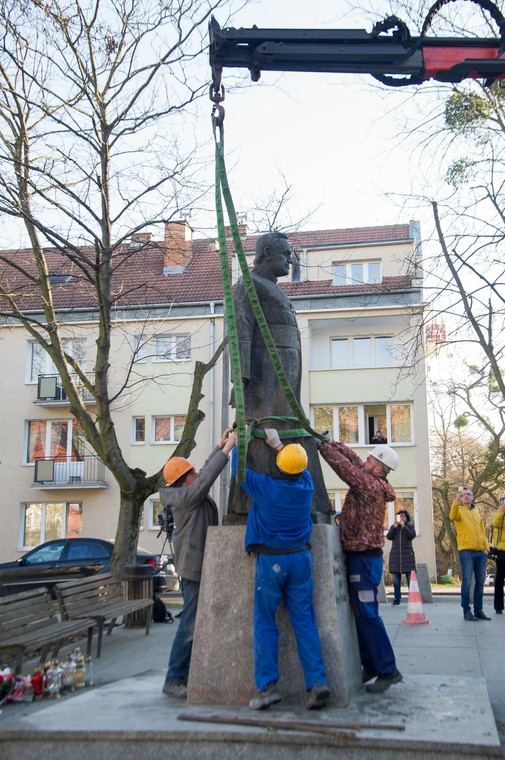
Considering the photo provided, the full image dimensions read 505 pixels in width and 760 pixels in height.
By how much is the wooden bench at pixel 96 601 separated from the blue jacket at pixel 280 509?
510 cm

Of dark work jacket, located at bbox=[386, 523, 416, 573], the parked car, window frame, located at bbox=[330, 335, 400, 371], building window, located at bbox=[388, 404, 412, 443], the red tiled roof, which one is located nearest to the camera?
dark work jacket, located at bbox=[386, 523, 416, 573]

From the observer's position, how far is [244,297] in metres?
6.60

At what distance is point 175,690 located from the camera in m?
5.98

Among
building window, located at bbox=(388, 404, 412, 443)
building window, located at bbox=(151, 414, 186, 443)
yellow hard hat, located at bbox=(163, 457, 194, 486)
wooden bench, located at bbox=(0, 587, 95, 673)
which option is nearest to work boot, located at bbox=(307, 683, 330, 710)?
yellow hard hat, located at bbox=(163, 457, 194, 486)

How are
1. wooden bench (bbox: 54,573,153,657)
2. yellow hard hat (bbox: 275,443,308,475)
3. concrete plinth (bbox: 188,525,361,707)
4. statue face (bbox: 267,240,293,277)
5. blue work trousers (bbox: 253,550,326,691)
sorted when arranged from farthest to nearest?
wooden bench (bbox: 54,573,153,657)
statue face (bbox: 267,240,293,277)
concrete plinth (bbox: 188,525,361,707)
yellow hard hat (bbox: 275,443,308,475)
blue work trousers (bbox: 253,550,326,691)

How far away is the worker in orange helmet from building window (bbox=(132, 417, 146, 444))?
26.7 metres

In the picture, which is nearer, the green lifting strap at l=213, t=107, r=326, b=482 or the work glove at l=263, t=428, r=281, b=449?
the green lifting strap at l=213, t=107, r=326, b=482

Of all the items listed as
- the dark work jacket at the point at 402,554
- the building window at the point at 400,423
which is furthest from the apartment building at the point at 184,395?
the dark work jacket at the point at 402,554

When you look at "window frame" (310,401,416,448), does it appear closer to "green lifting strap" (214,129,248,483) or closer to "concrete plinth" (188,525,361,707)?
"concrete plinth" (188,525,361,707)

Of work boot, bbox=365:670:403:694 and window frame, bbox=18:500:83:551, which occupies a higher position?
window frame, bbox=18:500:83:551

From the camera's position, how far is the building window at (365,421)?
31375 mm

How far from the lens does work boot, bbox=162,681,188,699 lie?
592 centimetres

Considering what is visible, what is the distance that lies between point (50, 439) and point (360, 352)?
504 inches

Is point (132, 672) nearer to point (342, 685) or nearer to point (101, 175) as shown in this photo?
point (342, 685)
